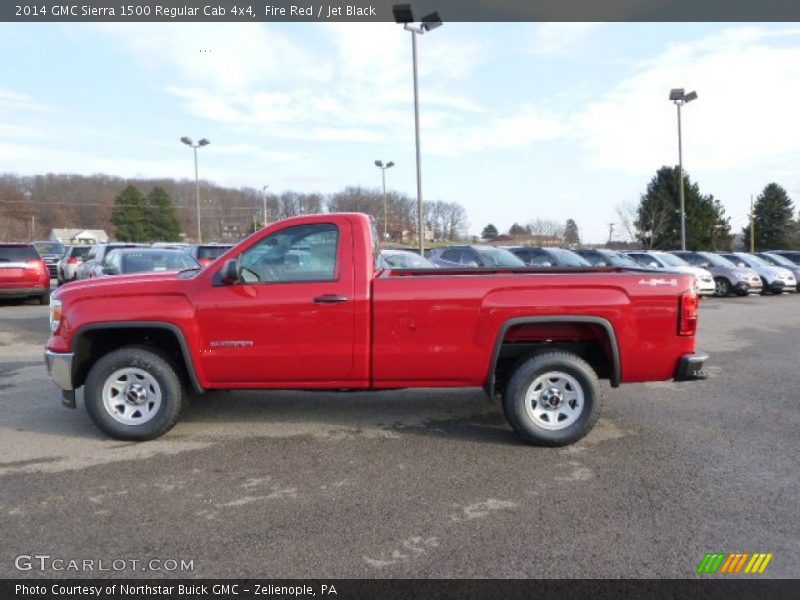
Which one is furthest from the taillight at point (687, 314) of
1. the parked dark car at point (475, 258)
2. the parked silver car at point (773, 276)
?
the parked silver car at point (773, 276)

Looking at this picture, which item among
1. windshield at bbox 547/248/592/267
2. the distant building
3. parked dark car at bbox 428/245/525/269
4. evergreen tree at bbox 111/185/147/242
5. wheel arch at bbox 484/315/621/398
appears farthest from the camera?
the distant building

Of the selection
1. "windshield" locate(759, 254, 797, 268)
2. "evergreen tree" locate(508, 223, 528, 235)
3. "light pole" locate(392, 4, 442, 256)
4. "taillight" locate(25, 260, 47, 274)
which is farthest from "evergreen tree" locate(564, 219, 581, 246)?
"taillight" locate(25, 260, 47, 274)

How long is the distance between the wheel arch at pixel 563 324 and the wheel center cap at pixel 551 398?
44cm

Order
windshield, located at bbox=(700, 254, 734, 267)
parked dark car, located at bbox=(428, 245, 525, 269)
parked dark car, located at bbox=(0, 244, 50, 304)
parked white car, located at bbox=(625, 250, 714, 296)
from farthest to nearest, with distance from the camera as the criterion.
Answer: windshield, located at bbox=(700, 254, 734, 267) → parked white car, located at bbox=(625, 250, 714, 296) → parked dark car, located at bbox=(428, 245, 525, 269) → parked dark car, located at bbox=(0, 244, 50, 304)

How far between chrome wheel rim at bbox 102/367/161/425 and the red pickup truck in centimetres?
1

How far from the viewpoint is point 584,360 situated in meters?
5.66

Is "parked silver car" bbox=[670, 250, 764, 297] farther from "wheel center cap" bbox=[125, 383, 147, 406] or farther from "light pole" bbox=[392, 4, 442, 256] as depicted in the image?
"wheel center cap" bbox=[125, 383, 147, 406]

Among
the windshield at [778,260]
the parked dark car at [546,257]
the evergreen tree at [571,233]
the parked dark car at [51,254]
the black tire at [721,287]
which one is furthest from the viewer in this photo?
the evergreen tree at [571,233]

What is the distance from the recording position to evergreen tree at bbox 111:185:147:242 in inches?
3019

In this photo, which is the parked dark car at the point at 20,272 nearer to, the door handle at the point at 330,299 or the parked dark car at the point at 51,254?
the parked dark car at the point at 51,254

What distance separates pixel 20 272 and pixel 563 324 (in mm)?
15414

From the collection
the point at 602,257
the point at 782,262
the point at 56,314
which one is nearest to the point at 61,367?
the point at 56,314

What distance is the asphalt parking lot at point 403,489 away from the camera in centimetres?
345

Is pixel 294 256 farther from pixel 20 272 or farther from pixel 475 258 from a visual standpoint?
pixel 20 272
